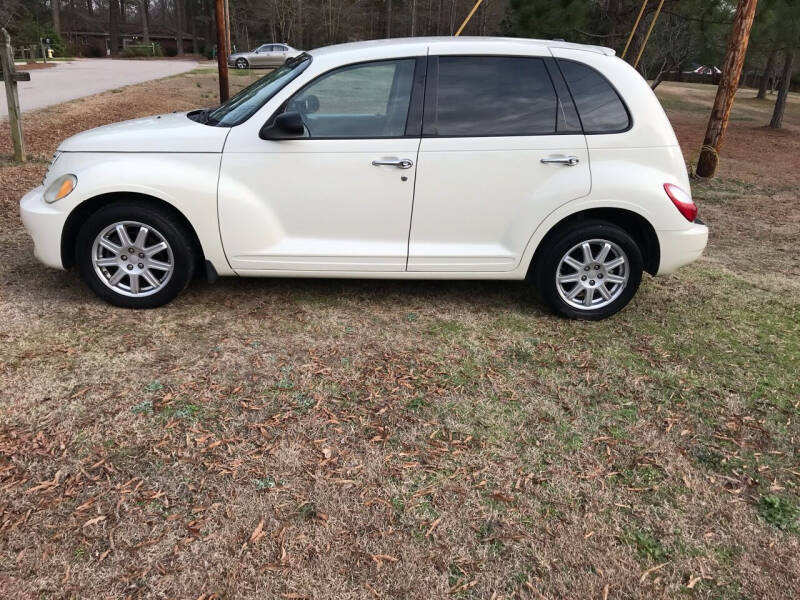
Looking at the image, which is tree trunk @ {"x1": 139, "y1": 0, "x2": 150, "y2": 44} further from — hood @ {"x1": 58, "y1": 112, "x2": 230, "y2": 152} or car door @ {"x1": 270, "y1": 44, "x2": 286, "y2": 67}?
hood @ {"x1": 58, "y1": 112, "x2": 230, "y2": 152}

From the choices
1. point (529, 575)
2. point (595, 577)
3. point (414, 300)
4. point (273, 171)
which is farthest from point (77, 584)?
point (414, 300)

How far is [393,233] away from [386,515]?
219 cm

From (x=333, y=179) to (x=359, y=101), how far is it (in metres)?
0.62

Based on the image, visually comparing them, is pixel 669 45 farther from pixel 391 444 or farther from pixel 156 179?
pixel 391 444

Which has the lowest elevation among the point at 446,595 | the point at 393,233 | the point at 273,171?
the point at 446,595

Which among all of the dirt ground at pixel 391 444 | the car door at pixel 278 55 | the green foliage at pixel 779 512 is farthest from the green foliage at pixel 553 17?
the car door at pixel 278 55

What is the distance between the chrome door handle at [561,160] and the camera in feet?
14.0

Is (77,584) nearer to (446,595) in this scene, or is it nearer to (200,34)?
(446,595)

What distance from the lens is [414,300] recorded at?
4898mm

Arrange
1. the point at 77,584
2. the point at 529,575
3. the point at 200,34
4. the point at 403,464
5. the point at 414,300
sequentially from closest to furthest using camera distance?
the point at 77,584 < the point at 529,575 < the point at 403,464 < the point at 414,300 < the point at 200,34

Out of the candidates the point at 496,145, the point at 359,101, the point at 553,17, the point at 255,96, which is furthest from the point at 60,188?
the point at 553,17

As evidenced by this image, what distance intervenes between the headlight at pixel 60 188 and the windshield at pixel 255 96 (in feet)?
3.18

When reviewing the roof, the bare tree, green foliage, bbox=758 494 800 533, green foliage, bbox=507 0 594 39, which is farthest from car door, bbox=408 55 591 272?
the bare tree

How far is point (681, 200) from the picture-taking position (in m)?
4.38
